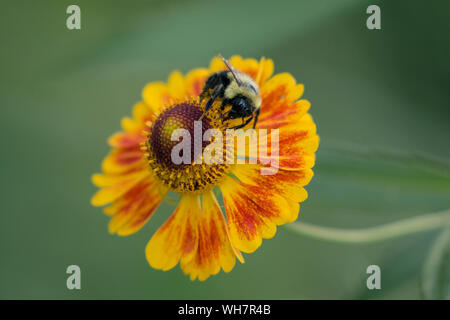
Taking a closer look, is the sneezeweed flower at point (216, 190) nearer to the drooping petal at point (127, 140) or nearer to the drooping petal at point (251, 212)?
the drooping petal at point (251, 212)

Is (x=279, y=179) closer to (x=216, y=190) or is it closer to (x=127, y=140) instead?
(x=216, y=190)

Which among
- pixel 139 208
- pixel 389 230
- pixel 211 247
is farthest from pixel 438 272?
pixel 139 208

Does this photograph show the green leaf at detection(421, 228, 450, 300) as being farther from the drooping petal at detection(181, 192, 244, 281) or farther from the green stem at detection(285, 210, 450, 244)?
the drooping petal at detection(181, 192, 244, 281)

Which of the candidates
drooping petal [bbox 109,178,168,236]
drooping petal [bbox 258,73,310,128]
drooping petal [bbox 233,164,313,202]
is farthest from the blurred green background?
drooping petal [bbox 233,164,313,202]

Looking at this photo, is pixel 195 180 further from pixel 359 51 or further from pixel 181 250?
pixel 359 51

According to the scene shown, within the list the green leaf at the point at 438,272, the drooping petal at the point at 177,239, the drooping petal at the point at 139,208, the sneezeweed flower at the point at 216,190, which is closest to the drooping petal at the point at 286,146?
the sneezeweed flower at the point at 216,190

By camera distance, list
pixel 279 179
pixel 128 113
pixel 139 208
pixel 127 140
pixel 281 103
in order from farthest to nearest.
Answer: pixel 128 113 → pixel 127 140 → pixel 139 208 → pixel 281 103 → pixel 279 179
